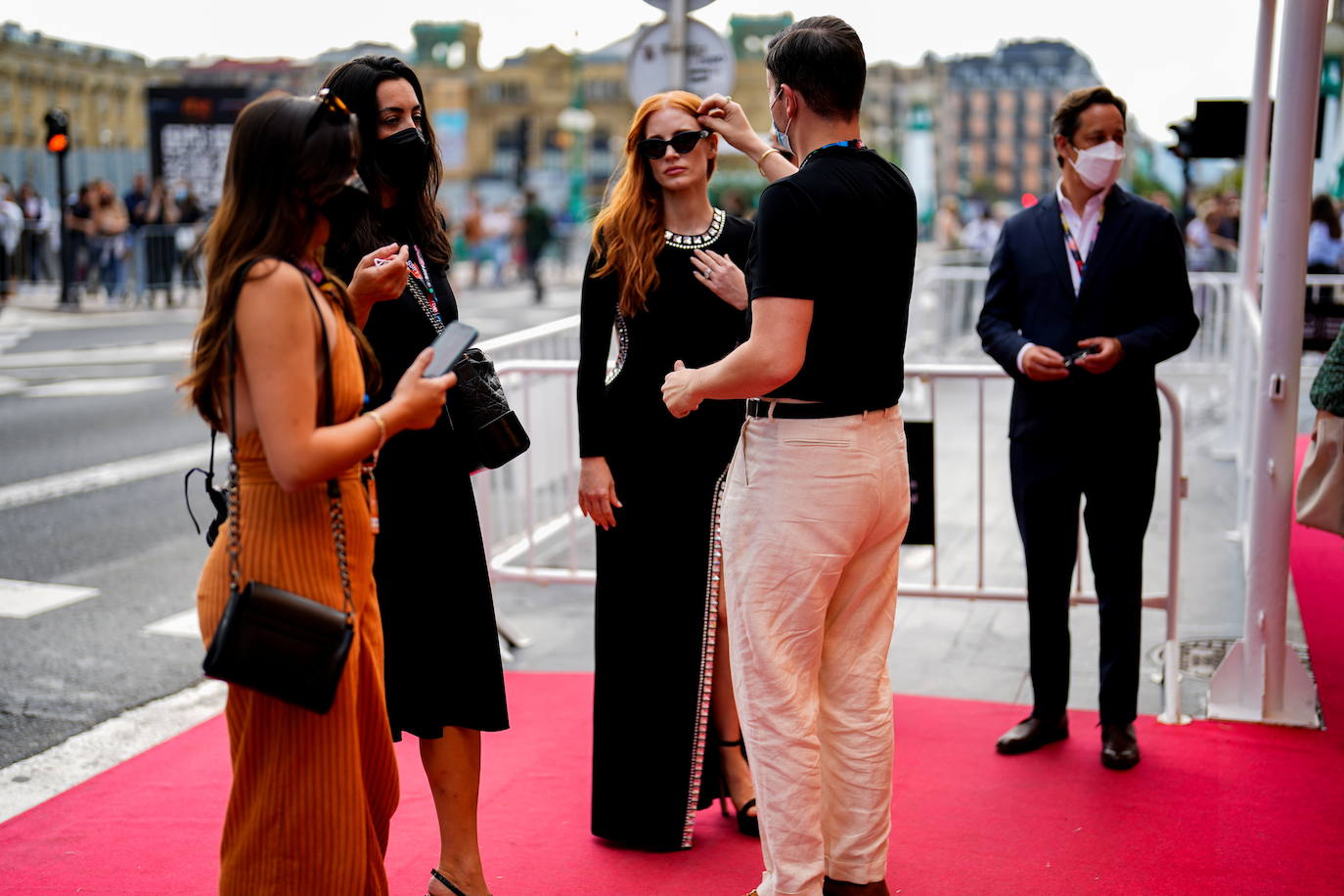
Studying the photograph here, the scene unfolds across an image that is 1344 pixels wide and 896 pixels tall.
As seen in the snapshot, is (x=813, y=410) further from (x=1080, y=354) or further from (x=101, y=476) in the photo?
(x=101, y=476)

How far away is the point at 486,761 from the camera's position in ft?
14.7

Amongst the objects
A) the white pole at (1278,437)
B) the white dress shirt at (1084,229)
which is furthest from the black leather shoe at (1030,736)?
the white dress shirt at (1084,229)

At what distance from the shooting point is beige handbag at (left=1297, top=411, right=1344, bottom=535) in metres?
4.31

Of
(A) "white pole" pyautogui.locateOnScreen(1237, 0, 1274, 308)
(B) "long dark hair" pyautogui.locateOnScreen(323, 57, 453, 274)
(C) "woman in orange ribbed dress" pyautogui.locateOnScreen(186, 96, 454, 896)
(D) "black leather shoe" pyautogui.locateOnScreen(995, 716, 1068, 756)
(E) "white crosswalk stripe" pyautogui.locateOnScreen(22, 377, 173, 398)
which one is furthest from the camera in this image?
(E) "white crosswalk stripe" pyautogui.locateOnScreen(22, 377, 173, 398)

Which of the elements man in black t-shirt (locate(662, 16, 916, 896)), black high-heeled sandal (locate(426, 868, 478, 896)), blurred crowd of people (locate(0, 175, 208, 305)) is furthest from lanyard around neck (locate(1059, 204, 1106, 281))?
blurred crowd of people (locate(0, 175, 208, 305))

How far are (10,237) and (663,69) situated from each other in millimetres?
20060

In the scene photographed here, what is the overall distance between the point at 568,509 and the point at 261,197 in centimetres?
396

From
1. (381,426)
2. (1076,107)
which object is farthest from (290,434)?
(1076,107)

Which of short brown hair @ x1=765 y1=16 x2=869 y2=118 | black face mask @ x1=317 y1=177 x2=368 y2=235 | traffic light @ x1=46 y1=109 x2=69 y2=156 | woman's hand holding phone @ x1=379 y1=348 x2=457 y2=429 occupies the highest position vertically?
traffic light @ x1=46 y1=109 x2=69 y2=156

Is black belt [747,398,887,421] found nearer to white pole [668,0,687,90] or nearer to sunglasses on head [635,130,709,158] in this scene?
sunglasses on head [635,130,709,158]

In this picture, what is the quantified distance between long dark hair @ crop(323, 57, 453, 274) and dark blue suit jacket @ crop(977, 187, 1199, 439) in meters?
1.89

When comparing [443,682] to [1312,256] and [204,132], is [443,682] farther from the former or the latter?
[204,132]

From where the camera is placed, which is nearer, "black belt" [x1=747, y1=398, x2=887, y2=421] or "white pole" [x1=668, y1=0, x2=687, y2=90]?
"black belt" [x1=747, y1=398, x2=887, y2=421]

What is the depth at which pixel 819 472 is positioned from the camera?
2982 mm
